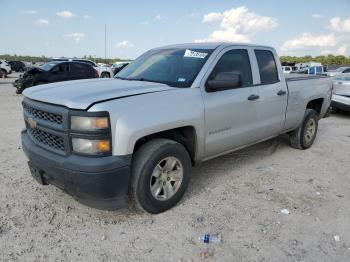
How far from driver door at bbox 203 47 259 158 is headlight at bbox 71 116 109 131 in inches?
52.4

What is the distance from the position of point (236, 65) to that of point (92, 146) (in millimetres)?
2380

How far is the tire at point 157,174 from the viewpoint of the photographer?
3.40 meters

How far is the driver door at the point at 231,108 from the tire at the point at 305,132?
1.70 meters

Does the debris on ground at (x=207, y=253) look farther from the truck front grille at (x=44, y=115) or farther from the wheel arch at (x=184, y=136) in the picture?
the truck front grille at (x=44, y=115)

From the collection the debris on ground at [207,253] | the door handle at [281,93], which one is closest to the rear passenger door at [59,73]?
the door handle at [281,93]

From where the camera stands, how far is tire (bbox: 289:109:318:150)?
623cm

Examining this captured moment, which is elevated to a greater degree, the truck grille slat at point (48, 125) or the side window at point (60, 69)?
the side window at point (60, 69)

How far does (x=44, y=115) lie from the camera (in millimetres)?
3416

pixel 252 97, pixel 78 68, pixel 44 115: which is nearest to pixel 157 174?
pixel 44 115

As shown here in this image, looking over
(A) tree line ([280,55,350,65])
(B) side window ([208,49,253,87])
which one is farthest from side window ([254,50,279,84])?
(A) tree line ([280,55,350,65])

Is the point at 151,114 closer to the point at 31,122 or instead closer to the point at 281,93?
the point at 31,122

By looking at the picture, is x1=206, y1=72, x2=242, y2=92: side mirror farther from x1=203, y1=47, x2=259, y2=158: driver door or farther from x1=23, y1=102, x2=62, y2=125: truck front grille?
x1=23, y1=102, x2=62, y2=125: truck front grille

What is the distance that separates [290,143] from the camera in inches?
256

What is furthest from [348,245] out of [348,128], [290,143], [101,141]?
[348,128]
